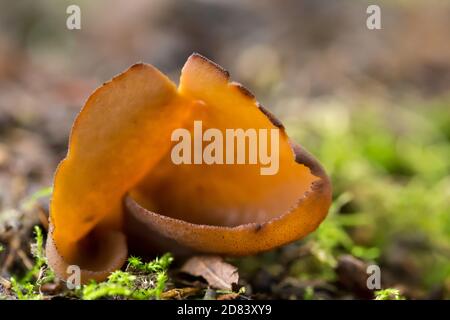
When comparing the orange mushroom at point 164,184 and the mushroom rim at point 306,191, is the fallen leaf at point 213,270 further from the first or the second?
the mushroom rim at point 306,191

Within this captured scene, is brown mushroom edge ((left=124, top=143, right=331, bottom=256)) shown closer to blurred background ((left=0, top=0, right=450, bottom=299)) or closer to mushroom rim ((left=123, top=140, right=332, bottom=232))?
mushroom rim ((left=123, top=140, right=332, bottom=232))

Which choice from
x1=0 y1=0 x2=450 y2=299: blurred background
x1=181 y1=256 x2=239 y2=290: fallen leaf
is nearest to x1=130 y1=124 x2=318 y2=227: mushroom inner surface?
x1=181 y1=256 x2=239 y2=290: fallen leaf

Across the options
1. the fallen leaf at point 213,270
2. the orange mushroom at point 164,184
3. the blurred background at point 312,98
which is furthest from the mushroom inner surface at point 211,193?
the blurred background at point 312,98

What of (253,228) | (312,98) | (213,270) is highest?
(312,98)

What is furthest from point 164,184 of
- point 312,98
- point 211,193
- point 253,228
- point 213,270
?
point 312,98

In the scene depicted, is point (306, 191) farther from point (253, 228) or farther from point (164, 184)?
point (164, 184)
